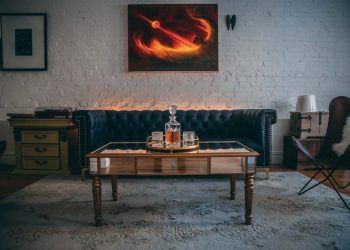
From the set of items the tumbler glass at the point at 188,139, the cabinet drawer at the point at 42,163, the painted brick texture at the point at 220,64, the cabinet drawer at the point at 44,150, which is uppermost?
the painted brick texture at the point at 220,64

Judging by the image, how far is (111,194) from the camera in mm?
2934

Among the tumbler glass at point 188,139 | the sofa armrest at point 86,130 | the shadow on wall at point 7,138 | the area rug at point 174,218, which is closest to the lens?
the area rug at point 174,218

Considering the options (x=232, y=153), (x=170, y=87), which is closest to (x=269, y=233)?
(x=232, y=153)

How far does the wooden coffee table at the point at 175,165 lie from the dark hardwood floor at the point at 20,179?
4.74ft

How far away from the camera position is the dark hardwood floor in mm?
3117

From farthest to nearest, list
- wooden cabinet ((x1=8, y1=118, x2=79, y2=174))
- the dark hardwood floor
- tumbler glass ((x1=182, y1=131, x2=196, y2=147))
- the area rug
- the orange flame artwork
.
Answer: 1. the orange flame artwork
2. wooden cabinet ((x1=8, y1=118, x2=79, y2=174))
3. the dark hardwood floor
4. tumbler glass ((x1=182, y1=131, x2=196, y2=147))
5. the area rug

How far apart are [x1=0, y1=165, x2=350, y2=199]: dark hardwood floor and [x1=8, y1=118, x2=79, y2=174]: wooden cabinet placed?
16 cm

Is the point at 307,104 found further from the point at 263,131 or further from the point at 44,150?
the point at 44,150

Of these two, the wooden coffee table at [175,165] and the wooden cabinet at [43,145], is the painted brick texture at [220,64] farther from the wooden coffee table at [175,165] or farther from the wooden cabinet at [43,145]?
the wooden coffee table at [175,165]

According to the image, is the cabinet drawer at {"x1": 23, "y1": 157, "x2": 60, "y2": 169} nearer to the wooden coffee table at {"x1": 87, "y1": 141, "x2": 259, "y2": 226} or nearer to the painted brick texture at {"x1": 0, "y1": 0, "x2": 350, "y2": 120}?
the painted brick texture at {"x1": 0, "y1": 0, "x2": 350, "y2": 120}

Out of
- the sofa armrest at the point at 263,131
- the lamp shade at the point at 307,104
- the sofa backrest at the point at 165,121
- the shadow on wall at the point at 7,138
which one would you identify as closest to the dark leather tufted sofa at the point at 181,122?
the sofa backrest at the point at 165,121

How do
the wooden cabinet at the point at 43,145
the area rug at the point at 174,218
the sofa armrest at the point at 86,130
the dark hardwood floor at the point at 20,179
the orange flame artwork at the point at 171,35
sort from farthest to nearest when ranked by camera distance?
the orange flame artwork at the point at 171,35 → the wooden cabinet at the point at 43,145 → the sofa armrest at the point at 86,130 → the dark hardwood floor at the point at 20,179 → the area rug at the point at 174,218

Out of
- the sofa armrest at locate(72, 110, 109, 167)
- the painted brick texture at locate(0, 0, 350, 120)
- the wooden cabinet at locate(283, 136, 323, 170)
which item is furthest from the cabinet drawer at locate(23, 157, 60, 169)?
the wooden cabinet at locate(283, 136, 323, 170)

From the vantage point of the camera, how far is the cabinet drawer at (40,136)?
12.6ft
